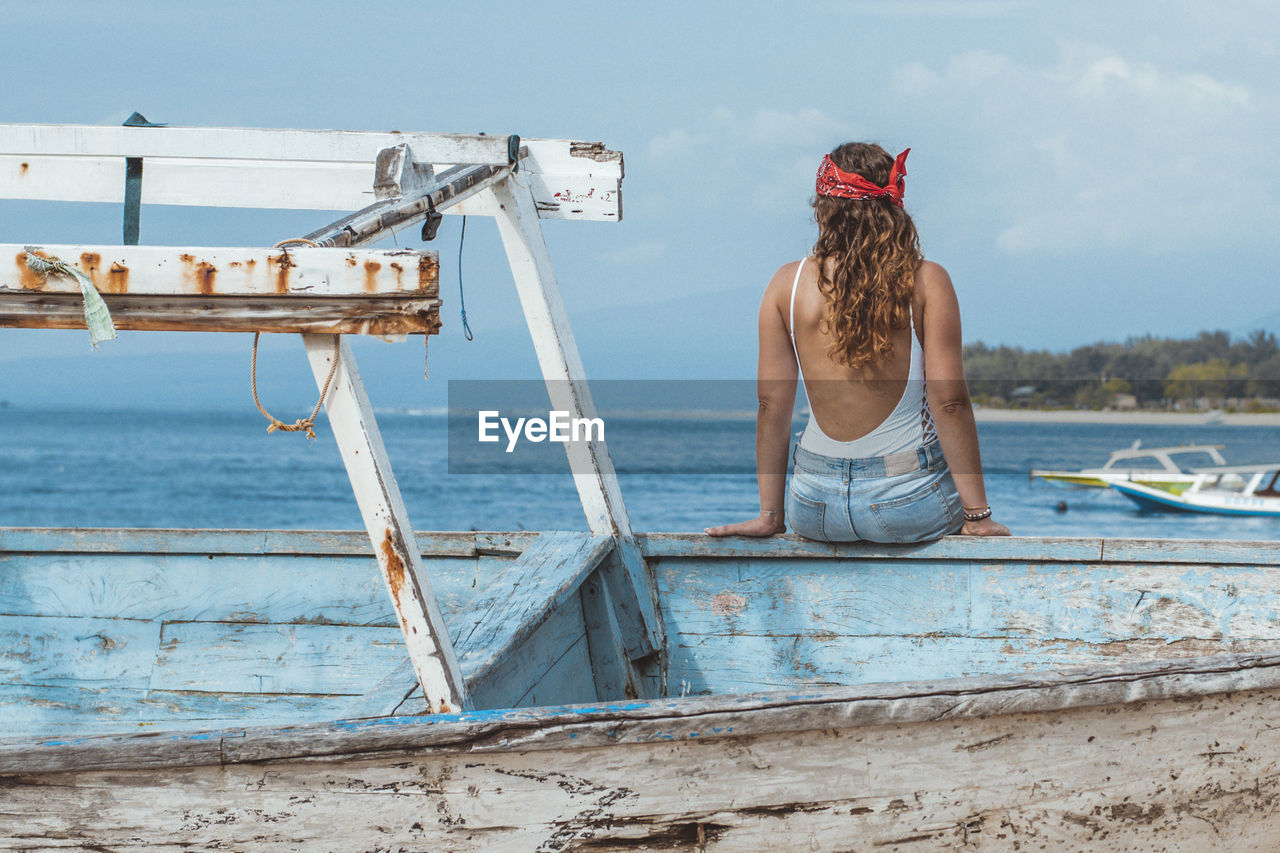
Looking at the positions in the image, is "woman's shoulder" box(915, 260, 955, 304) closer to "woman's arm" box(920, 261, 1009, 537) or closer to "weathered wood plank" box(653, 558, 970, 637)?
"woman's arm" box(920, 261, 1009, 537)

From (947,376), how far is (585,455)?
1058 millimetres

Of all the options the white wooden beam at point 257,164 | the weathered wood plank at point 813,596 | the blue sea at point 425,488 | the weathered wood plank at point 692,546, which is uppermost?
the white wooden beam at point 257,164

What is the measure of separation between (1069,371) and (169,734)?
340ft

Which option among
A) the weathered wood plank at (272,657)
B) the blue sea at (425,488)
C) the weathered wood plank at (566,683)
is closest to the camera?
the weathered wood plank at (566,683)

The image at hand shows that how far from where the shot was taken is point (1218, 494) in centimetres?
2502

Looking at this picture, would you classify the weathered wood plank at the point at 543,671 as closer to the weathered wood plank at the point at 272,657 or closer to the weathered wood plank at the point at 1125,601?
the weathered wood plank at the point at 272,657

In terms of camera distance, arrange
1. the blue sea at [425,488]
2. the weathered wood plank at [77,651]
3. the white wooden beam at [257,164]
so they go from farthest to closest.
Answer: the blue sea at [425,488] → the weathered wood plank at [77,651] → the white wooden beam at [257,164]

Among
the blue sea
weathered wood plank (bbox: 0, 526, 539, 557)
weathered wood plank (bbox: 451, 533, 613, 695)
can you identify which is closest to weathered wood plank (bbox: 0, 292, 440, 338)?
weathered wood plank (bbox: 451, 533, 613, 695)

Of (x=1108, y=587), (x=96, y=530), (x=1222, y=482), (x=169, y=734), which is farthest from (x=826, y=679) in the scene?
(x=1222, y=482)

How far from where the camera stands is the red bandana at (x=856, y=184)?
283 cm

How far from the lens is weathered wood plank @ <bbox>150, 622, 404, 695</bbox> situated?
10.8 feet

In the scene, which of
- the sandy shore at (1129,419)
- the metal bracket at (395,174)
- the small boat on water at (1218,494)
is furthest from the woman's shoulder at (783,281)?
the sandy shore at (1129,419)

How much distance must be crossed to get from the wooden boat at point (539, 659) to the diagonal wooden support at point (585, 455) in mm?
11

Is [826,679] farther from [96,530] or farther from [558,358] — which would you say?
[96,530]
